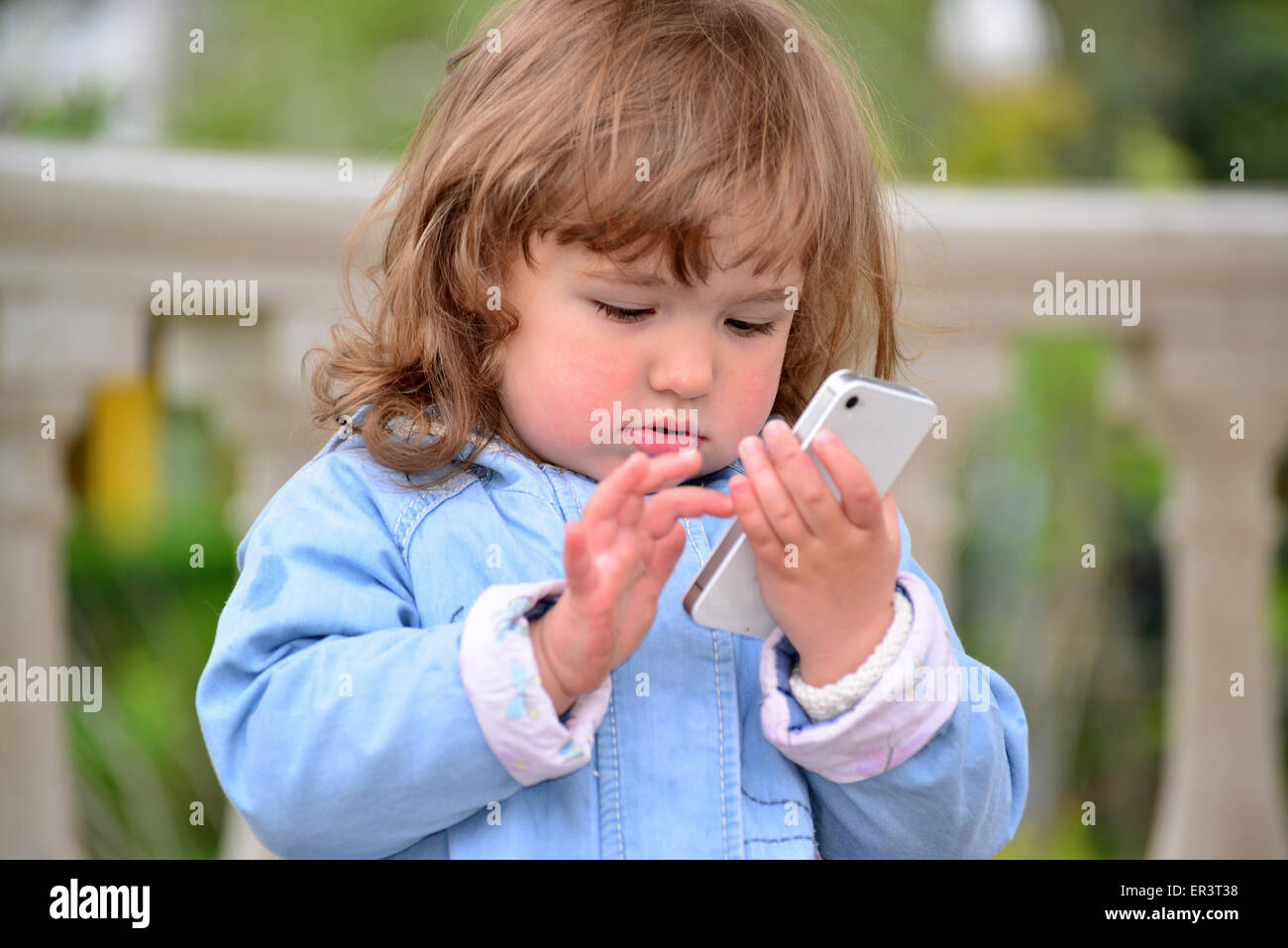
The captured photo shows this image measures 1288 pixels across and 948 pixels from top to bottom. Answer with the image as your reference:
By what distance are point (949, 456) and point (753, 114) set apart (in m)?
1.24

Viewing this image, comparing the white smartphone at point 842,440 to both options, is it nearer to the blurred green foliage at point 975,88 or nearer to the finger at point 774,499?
the finger at point 774,499

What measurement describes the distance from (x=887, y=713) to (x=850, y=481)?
20cm

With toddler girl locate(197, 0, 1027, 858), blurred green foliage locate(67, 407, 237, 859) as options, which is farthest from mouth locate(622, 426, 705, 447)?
blurred green foliage locate(67, 407, 237, 859)

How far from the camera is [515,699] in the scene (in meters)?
1.02

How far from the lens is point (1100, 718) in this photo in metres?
3.61

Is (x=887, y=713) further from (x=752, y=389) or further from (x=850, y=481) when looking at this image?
(x=752, y=389)

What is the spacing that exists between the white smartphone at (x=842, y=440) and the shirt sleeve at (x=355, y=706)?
0.43 ft

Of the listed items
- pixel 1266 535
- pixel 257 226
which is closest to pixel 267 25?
pixel 257 226

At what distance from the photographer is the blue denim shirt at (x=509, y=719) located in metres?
1.05

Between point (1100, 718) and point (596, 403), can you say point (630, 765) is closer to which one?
point (596, 403)

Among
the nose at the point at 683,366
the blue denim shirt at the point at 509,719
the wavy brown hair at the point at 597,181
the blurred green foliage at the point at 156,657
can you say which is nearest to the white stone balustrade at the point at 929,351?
the blurred green foliage at the point at 156,657

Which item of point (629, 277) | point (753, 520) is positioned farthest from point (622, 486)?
point (629, 277)

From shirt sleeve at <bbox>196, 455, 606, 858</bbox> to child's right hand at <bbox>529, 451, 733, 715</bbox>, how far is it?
0.03 meters

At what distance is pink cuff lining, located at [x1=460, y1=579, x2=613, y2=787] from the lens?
102cm
